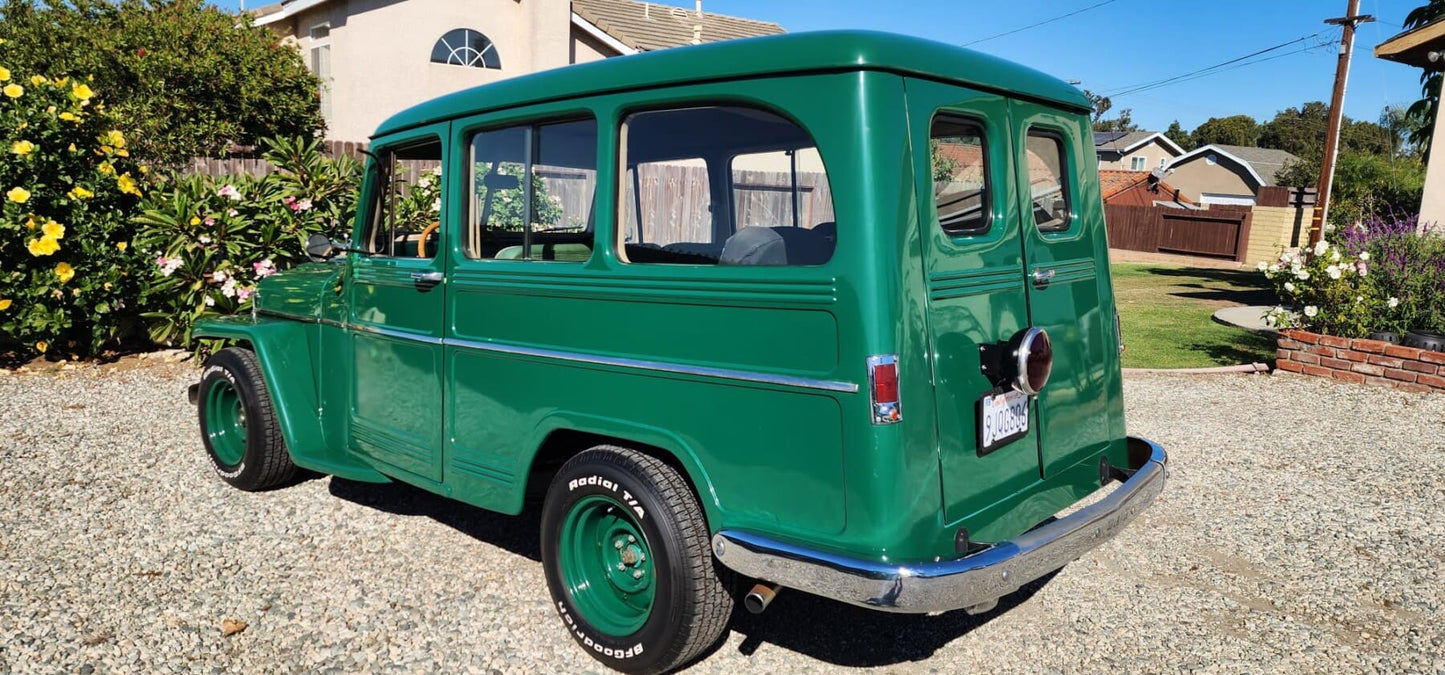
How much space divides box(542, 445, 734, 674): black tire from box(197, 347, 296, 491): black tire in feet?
7.75

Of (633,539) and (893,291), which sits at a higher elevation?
(893,291)

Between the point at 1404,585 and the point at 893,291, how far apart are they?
10.3 feet

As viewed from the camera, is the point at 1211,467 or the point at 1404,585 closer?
the point at 1404,585

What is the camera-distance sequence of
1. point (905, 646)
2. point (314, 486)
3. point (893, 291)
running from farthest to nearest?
point (314, 486) → point (905, 646) → point (893, 291)

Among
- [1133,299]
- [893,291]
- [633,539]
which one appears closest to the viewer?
[893,291]

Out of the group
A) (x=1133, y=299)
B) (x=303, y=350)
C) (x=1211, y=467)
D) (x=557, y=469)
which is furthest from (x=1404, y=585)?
(x=1133, y=299)

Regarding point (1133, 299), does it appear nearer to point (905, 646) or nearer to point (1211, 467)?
point (1211, 467)

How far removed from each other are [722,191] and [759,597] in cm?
152

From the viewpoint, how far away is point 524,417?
11.7 feet

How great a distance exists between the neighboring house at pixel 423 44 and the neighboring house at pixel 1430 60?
9.21 m

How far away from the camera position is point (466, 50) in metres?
16.6

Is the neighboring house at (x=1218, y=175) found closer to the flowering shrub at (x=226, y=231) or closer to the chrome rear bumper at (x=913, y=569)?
the flowering shrub at (x=226, y=231)

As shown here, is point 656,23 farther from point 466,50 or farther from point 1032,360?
point 1032,360

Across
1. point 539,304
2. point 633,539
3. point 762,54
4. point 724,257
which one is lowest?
point 633,539
